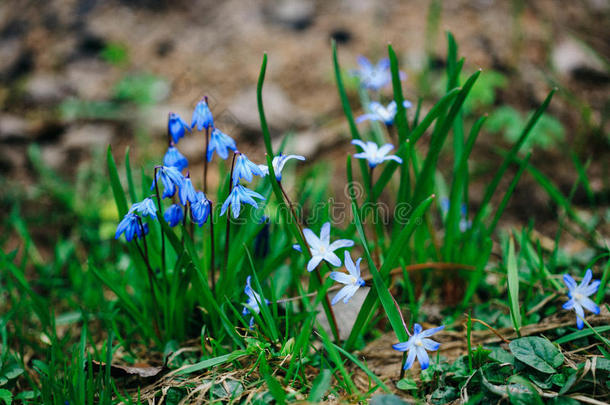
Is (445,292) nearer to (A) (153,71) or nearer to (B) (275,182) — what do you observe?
(B) (275,182)

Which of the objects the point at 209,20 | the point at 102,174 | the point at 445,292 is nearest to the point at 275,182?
the point at 445,292

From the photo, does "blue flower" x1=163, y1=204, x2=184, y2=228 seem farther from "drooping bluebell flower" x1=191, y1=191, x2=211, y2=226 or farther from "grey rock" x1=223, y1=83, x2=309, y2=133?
"grey rock" x1=223, y1=83, x2=309, y2=133

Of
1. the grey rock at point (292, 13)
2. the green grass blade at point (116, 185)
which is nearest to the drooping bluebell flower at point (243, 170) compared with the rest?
the green grass blade at point (116, 185)

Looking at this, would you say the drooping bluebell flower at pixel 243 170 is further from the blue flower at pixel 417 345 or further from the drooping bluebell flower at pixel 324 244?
the blue flower at pixel 417 345

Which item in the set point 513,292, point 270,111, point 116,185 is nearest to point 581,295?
point 513,292

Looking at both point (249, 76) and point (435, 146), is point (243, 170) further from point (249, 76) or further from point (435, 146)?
point (249, 76)
